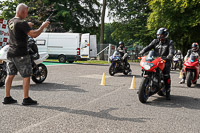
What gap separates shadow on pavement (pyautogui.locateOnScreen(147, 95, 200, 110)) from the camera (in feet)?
19.0

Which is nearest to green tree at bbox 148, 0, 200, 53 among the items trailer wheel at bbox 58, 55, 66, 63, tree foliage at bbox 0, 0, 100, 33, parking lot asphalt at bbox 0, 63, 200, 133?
trailer wheel at bbox 58, 55, 66, 63

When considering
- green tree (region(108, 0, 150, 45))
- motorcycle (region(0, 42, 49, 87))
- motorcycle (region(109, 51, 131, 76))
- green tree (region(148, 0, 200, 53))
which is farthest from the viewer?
green tree (region(108, 0, 150, 45))

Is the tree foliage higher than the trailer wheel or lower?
higher

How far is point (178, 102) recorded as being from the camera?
626 centimetres

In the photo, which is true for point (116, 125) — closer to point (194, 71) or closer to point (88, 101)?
point (88, 101)

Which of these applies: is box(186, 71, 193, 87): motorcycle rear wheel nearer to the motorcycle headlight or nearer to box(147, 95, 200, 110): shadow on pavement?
box(147, 95, 200, 110): shadow on pavement

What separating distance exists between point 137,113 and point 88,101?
1.45 m

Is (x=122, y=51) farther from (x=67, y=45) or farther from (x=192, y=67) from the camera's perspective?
(x=67, y=45)

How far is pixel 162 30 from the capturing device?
22.1 ft

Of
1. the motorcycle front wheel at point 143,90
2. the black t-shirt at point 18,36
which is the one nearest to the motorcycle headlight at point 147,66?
the motorcycle front wheel at point 143,90

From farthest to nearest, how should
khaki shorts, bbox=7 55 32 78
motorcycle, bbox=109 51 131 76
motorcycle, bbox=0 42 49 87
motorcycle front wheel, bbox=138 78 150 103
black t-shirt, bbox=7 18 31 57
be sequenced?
motorcycle, bbox=109 51 131 76 < motorcycle, bbox=0 42 49 87 < motorcycle front wheel, bbox=138 78 150 103 < khaki shorts, bbox=7 55 32 78 < black t-shirt, bbox=7 18 31 57

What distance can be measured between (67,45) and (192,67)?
15.0 metres

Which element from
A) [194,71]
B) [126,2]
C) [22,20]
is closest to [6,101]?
[22,20]

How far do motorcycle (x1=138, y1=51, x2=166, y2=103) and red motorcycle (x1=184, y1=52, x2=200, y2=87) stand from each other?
3.55 meters
